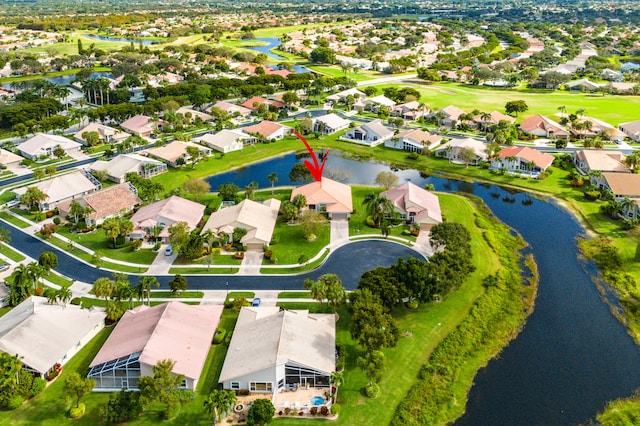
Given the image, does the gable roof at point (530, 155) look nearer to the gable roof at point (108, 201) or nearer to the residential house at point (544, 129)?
the residential house at point (544, 129)

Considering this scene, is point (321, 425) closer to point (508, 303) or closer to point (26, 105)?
point (508, 303)

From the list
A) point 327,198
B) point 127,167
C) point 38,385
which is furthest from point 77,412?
point 127,167

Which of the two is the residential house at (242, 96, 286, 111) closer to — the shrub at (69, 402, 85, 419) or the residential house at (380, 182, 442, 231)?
the residential house at (380, 182, 442, 231)

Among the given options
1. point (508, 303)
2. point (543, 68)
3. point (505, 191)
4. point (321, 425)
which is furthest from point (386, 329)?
point (543, 68)

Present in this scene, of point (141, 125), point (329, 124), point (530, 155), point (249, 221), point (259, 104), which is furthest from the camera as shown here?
point (259, 104)

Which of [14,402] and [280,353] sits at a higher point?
[280,353]

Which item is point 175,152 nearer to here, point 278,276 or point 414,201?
point 278,276
